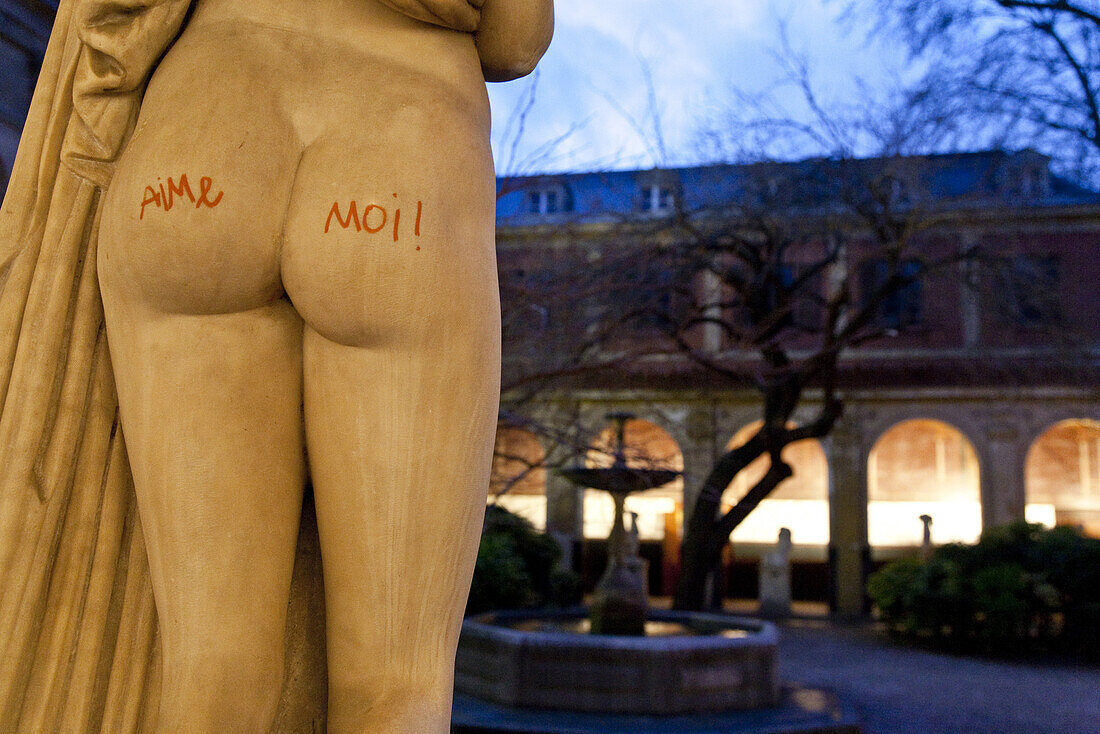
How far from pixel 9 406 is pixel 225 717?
0.41 meters

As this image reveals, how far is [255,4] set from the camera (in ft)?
3.46

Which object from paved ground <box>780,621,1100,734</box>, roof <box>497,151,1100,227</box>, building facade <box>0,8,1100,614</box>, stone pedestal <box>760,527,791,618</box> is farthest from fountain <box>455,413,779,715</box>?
stone pedestal <box>760,527,791,618</box>

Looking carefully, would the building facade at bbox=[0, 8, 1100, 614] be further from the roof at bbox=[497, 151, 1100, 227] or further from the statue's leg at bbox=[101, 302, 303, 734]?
the statue's leg at bbox=[101, 302, 303, 734]

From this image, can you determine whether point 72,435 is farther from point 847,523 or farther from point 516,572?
point 847,523

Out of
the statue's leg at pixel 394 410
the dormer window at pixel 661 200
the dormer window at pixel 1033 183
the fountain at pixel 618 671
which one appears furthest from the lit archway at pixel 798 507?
the statue's leg at pixel 394 410

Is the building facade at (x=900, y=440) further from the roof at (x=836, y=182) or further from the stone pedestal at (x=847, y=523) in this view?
the roof at (x=836, y=182)

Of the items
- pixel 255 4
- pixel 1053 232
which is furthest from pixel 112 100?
pixel 1053 232

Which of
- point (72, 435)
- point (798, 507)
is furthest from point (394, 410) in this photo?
point (798, 507)

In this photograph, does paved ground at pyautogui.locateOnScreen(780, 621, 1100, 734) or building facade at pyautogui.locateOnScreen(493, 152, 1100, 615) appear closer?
paved ground at pyautogui.locateOnScreen(780, 621, 1100, 734)

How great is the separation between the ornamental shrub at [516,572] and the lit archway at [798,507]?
20.0 ft

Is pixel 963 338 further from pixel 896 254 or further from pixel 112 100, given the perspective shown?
pixel 112 100

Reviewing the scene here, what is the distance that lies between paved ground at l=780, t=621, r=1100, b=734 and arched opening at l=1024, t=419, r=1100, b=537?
9.29 meters

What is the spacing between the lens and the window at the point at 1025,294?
1163 centimetres

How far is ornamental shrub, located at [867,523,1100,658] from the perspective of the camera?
42.7 ft
